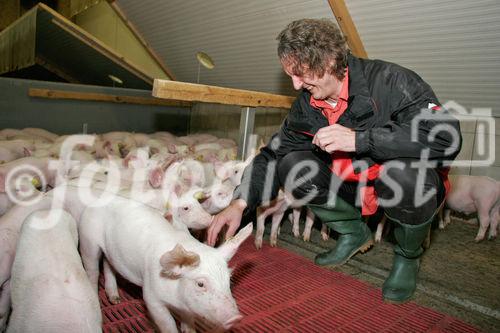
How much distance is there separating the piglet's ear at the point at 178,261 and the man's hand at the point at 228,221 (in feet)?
1.41

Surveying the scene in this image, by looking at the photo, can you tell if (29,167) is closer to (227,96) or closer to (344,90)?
(227,96)

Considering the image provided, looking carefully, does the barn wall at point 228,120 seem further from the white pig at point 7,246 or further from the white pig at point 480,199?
the white pig at point 7,246

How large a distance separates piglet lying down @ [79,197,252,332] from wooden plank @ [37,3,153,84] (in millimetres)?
5211

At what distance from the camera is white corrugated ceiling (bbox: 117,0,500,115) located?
3.50 m

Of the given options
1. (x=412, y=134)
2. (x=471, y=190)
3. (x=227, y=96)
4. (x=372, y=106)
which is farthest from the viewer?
(x=471, y=190)

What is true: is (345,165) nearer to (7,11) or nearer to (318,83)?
(318,83)

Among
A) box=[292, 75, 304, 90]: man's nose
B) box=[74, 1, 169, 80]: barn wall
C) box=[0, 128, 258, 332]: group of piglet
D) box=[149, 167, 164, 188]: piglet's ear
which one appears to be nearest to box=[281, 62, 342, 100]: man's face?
box=[292, 75, 304, 90]: man's nose

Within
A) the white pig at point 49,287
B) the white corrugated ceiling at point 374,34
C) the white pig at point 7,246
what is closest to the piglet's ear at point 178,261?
the white pig at point 49,287

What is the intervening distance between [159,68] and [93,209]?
6.41 meters

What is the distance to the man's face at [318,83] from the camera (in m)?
2.23

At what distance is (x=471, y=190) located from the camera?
417 centimetres

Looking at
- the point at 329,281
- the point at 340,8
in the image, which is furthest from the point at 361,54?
the point at 329,281

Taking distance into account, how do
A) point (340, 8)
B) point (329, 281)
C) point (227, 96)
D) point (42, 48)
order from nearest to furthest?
point (329, 281) → point (227, 96) → point (340, 8) → point (42, 48)

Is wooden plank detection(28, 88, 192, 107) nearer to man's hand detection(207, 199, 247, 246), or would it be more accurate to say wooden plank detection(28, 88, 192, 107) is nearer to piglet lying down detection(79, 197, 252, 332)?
piglet lying down detection(79, 197, 252, 332)
